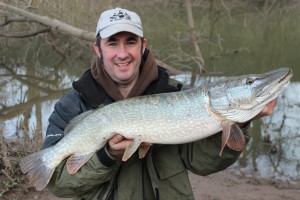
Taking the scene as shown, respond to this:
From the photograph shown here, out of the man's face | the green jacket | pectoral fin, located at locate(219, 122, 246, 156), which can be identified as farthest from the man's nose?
pectoral fin, located at locate(219, 122, 246, 156)

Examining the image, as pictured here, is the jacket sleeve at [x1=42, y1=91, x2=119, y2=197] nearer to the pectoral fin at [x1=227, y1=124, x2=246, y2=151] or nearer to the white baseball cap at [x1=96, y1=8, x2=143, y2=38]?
the white baseball cap at [x1=96, y1=8, x2=143, y2=38]

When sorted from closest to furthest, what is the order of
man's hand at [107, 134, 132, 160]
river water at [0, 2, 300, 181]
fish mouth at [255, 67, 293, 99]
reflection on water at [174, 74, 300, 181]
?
fish mouth at [255, 67, 293, 99], man's hand at [107, 134, 132, 160], reflection on water at [174, 74, 300, 181], river water at [0, 2, 300, 181]

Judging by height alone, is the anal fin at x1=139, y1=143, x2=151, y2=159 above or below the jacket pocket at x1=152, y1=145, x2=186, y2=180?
above

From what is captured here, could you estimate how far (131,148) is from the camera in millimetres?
2223

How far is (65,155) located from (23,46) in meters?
10.8

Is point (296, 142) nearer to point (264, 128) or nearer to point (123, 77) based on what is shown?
point (264, 128)

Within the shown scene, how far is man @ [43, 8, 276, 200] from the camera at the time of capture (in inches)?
93.3

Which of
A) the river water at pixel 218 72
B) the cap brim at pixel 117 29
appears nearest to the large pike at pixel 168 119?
the cap brim at pixel 117 29

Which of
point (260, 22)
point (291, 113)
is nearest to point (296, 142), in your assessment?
point (291, 113)

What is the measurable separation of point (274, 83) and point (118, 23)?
977 millimetres

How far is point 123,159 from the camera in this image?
2.19 metres

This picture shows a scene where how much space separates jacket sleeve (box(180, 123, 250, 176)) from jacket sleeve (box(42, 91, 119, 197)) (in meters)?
0.46

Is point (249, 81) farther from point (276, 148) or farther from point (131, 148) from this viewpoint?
point (276, 148)

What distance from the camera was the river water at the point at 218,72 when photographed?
226 inches
